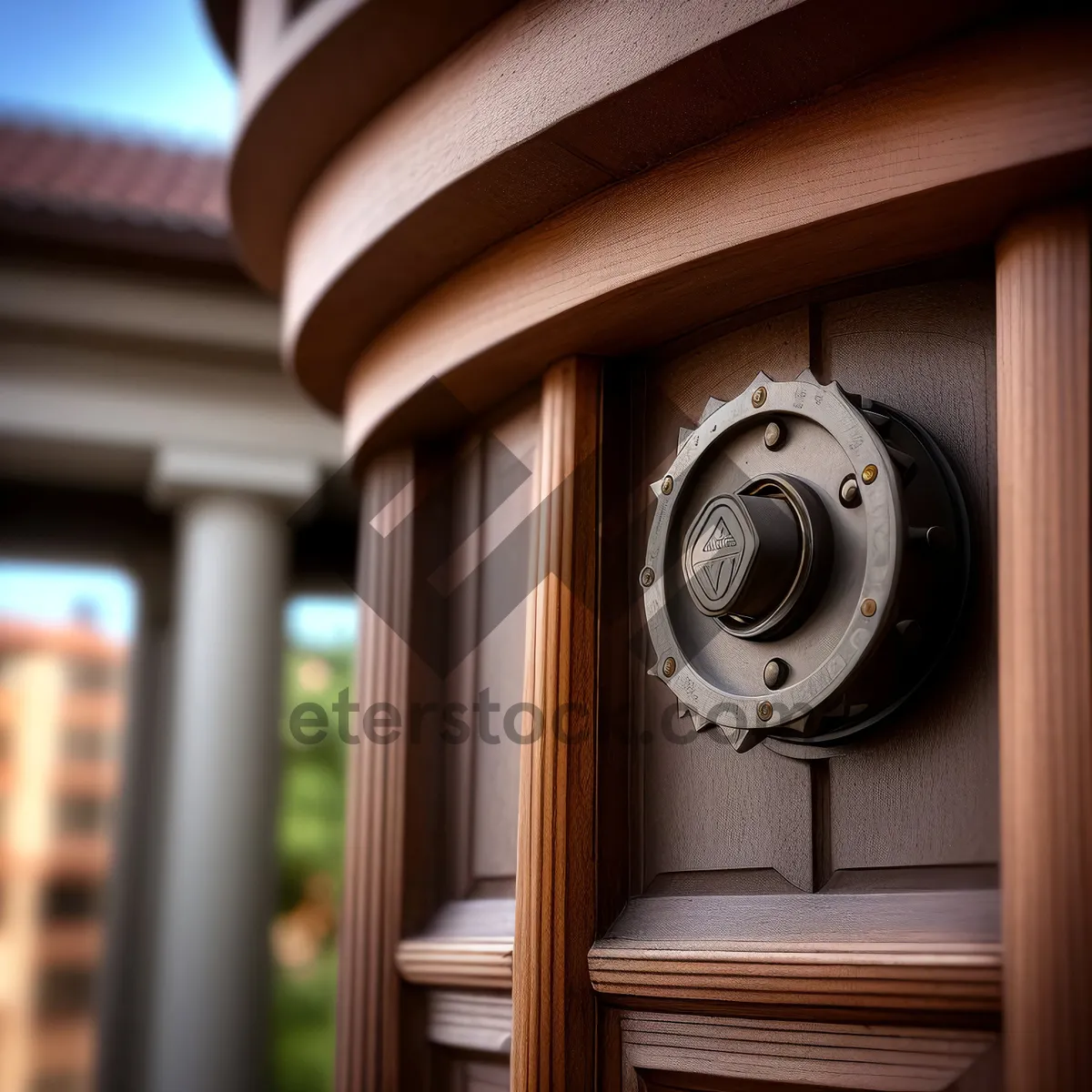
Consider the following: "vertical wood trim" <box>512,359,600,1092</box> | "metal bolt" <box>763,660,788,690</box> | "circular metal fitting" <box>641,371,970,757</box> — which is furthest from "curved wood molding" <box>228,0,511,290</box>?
"metal bolt" <box>763,660,788,690</box>

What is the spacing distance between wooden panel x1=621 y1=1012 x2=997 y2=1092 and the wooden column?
119mm

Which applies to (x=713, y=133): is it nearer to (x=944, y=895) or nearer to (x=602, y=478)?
(x=602, y=478)

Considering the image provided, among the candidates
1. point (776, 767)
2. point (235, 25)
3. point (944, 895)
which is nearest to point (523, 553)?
point (776, 767)

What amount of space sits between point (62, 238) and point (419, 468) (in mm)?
4071

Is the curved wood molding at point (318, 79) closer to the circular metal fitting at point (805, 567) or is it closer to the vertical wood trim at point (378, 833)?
the vertical wood trim at point (378, 833)

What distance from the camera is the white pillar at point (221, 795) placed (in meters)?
5.84

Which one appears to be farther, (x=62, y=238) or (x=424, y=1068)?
(x=62, y=238)

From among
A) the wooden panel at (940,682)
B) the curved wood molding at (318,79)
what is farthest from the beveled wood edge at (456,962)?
the curved wood molding at (318,79)

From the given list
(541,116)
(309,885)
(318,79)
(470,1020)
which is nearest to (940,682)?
(541,116)

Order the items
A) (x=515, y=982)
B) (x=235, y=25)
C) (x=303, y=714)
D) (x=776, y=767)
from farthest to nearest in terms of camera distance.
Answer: (x=235, y=25) < (x=303, y=714) < (x=515, y=982) < (x=776, y=767)

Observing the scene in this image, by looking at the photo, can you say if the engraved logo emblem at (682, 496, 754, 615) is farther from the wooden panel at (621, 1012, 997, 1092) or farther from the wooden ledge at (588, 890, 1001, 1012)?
the wooden panel at (621, 1012, 997, 1092)

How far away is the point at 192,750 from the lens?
240 inches

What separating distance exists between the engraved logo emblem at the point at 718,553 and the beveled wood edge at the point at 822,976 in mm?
472

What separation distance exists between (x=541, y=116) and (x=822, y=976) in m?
1.25
